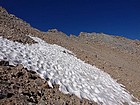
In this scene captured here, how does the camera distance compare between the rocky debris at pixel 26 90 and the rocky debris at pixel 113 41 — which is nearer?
the rocky debris at pixel 26 90

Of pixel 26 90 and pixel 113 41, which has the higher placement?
pixel 113 41

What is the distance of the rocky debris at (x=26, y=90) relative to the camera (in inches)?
308

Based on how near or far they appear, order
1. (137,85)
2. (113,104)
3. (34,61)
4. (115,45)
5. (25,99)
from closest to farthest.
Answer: (25,99) < (113,104) < (34,61) < (137,85) < (115,45)

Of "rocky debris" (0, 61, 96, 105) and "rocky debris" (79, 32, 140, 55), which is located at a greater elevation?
"rocky debris" (79, 32, 140, 55)

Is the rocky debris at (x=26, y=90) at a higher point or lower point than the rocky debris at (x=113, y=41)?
lower

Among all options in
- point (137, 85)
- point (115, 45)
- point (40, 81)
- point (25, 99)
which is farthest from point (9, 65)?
point (115, 45)

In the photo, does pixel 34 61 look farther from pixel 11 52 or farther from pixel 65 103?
pixel 65 103

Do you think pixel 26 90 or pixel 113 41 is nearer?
pixel 26 90

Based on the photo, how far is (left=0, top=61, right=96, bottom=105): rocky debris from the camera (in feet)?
25.6

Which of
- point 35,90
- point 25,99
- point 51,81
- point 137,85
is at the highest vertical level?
point 137,85

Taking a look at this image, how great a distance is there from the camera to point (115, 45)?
3753 centimetres

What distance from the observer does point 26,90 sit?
333 inches

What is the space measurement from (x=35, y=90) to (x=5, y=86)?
1.09 metres

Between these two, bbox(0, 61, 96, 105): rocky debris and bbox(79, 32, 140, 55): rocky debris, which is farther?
bbox(79, 32, 140, 55): rocky debris
